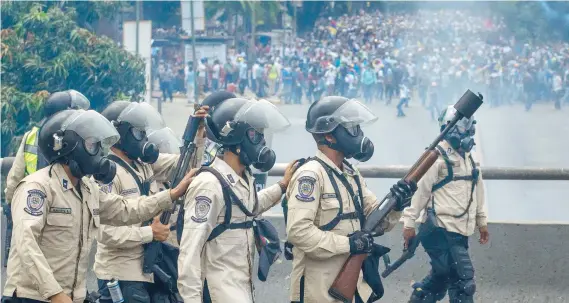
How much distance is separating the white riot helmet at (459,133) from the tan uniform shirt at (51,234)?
3.54m

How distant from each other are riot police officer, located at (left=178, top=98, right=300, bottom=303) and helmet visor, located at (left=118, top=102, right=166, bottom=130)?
0.86 meters

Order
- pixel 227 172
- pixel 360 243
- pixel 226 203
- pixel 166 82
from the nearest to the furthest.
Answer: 1. pixel 226 203
2. pixel 227 172
3. pixel 360 243
4. pixel 166 82

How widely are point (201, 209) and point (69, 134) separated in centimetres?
79

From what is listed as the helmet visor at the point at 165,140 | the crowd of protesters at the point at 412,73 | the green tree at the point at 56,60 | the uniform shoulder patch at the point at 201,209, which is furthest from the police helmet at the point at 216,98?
the crowd of protesters at the point at 412,73

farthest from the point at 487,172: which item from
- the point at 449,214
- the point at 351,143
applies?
the point at 351,143

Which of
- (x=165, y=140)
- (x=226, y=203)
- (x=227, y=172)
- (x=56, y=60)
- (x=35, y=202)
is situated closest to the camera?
(x=35, y=202)

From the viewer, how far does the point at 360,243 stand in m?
6.16

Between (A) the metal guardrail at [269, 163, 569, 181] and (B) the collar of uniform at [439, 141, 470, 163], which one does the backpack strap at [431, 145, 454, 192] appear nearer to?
(B) the collar of uniform at [439, 141, 470, 163]

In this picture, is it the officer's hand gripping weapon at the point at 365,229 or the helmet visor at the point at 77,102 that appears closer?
the officer's hand gripping weapon at the point at 365,229

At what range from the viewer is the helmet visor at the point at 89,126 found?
557 cm

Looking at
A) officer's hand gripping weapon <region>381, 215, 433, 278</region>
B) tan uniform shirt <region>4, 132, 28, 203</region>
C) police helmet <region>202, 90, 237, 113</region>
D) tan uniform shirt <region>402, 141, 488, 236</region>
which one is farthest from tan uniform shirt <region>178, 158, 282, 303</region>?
tan uniform shirt <region>402, 141, 488, 236</region>

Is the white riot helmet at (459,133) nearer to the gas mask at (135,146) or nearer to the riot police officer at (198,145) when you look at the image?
the riot police officer at (198,145)

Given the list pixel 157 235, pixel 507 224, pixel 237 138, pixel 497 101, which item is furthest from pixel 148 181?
pixel 497 101

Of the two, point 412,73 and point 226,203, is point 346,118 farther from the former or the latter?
point 412,73
